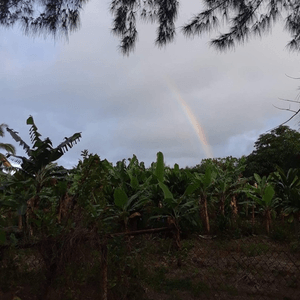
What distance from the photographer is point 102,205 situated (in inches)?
142

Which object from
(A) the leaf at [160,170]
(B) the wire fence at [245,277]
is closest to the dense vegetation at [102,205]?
(A) the leaf at [160,170]

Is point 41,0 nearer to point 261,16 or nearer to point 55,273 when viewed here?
point 261,16

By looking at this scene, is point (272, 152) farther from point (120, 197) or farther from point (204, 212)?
point (120, 197)

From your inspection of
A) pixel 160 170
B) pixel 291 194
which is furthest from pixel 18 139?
pixel 291 194

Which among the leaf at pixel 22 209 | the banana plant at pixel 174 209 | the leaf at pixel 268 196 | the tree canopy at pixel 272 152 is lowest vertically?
the leaf at pixel 22 209

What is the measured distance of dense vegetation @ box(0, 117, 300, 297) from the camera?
10.8ft

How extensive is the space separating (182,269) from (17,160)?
3.29 metres

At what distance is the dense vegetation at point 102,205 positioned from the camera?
130 inches

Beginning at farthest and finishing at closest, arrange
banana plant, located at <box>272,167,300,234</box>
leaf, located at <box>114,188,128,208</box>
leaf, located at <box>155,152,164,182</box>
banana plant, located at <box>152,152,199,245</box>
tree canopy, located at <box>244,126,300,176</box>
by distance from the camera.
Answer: tree canopy, located at <box>244,126,300,176</box> → leaf, located at <box>155,152,164,182</box> → banana plant, located at <box>272,167,300,234</box> → banana plant, located at <box>152,152,199,245</box> → leaf, located at <box>114,188,128,208</box>

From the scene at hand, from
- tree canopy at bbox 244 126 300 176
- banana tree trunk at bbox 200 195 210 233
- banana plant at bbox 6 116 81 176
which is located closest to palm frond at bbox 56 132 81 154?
banana plant at bbox 6 116 81 176

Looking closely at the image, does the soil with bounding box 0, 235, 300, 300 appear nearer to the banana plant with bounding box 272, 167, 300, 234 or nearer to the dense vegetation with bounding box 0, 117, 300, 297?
the dense vegetation with bounding box 0, 117, 300, 297

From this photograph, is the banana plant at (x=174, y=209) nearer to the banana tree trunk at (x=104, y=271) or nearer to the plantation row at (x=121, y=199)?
the plantation row at (x=121, y=199)

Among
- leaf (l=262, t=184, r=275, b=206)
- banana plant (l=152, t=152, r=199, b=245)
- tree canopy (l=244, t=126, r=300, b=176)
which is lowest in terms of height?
banana plant (l=152, t=152, r=199, b=245)

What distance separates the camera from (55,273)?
3.30 meters
